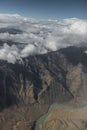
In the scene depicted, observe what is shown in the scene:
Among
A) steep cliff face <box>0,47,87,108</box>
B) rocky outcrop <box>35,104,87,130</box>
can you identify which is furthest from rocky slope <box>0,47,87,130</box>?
rocky outcrop <box>35,104,87,130</box>

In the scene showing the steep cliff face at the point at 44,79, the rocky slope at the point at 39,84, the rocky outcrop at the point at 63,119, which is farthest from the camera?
the steep cliff face at the point at 44,79

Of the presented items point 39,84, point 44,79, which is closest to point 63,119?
point 39,84

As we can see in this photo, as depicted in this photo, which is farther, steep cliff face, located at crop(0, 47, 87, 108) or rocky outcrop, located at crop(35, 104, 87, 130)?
steep cliff face, located at crop(0, 47, 87, 108)

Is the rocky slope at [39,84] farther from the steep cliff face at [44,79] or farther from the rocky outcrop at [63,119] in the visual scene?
the rocky outcrop at [63,119]

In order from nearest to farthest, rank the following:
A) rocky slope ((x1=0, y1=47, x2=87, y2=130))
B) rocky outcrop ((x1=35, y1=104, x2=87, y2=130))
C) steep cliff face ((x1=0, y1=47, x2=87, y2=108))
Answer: rocky outcrop ((x1=35, y1=104, x2=87, y2=130)) → rocky slope ((x1=0, y1=47, x2=87, y2=130)) → steep cliff face ((x1=0, y1=47, x2=87, y2=108))

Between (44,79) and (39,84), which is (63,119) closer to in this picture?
(39,84)

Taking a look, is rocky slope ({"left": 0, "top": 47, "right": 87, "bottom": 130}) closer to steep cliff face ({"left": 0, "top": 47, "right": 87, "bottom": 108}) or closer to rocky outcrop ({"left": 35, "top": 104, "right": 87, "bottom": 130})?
steep cliff face ({"left": 0, "top": 47, "right": 87, "bottom": 108})

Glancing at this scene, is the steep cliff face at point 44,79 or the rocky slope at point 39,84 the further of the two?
the steep cliff face at point 44,79

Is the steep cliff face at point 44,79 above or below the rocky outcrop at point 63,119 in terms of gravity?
above

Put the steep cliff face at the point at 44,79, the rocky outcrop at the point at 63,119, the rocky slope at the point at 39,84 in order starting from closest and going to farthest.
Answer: the rocky outcrop at the point at 63,119 < the rocky slope at the point at 39,84 < the steep cliff face at the point at 44,79

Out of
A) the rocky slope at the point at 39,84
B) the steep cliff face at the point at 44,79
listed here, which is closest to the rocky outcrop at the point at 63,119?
the rocky slope at the point at 39,84
